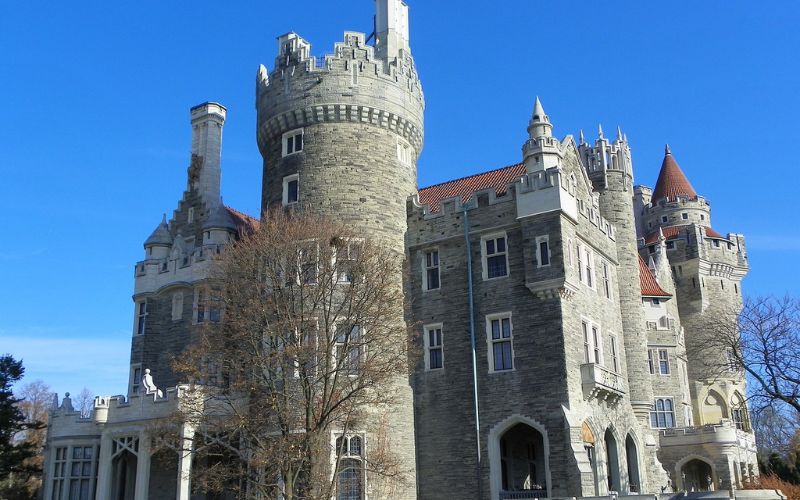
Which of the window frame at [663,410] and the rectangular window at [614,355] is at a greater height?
the rectangular window at [614,355]

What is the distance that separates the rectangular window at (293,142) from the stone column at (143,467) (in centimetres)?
1234

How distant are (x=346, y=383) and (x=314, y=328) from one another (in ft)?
6.75

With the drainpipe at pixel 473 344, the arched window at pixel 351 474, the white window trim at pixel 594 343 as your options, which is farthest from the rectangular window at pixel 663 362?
the arched window at pixel 351 474

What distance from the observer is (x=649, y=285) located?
44781 mm

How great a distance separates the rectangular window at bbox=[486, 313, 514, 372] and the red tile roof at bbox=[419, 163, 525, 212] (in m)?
5.94

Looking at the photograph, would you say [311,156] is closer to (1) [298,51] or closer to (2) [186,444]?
(1) [298,51]

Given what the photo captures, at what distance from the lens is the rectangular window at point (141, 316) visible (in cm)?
3725

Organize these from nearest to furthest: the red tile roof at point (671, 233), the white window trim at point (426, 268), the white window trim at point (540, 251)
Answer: the white window trim at point (540, 251), the white window trim at point (426, 268), the red tile roof at point (671, 233)

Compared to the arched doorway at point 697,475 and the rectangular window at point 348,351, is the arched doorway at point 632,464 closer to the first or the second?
the arched doorway at point 697,475

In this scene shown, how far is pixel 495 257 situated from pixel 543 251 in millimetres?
2113

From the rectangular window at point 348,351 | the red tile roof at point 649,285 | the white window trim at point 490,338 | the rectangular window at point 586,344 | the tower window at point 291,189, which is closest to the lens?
the rectangular window at point 348,351

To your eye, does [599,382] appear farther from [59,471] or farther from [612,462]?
[59,471]

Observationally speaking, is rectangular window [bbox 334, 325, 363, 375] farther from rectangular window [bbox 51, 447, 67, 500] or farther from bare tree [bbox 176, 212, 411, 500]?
rectangular window [bbox 51, 447, 67, 500]

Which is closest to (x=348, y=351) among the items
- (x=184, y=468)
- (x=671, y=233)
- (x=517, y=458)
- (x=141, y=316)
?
(x=184, y=468)
